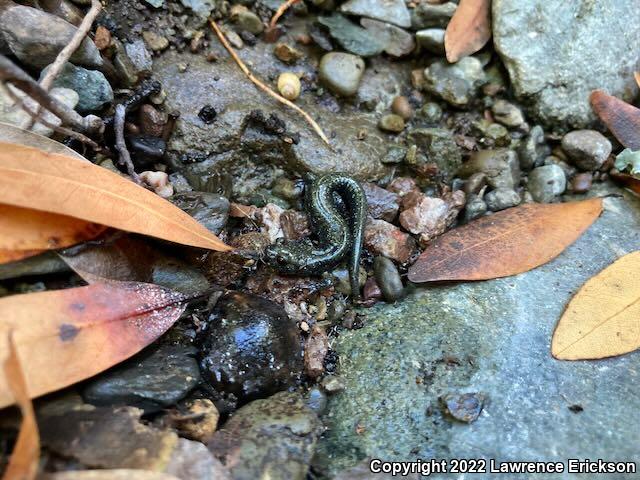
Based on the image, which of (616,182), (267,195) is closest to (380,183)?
(267,195)

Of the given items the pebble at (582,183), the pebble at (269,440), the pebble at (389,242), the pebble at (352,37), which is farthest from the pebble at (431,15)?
the pebble at (269,440)

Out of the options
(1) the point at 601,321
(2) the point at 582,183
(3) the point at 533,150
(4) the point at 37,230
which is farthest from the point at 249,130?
(1) the point at 601,321

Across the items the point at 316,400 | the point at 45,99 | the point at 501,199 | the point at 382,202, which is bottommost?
the point at 316,400

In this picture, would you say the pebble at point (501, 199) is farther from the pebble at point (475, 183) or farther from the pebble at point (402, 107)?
the pebble at point (402, 107)

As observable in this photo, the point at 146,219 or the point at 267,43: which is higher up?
the point at 267,43

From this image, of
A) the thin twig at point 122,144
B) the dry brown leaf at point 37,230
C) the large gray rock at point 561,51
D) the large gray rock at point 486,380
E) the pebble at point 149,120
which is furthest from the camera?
the large gray rock at point 561,51

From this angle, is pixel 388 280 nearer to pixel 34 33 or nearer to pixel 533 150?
pixel 533 150

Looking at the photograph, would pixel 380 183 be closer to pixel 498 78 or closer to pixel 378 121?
pixel 378 121
